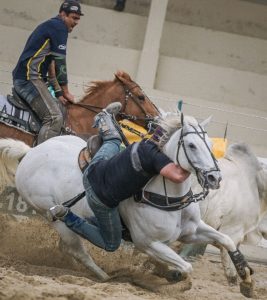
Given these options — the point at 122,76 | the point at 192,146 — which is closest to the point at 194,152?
the point at 192,146

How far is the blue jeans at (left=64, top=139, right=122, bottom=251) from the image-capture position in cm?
635

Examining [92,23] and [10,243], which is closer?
[10,243]

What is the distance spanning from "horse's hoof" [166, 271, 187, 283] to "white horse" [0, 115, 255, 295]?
0.06ft

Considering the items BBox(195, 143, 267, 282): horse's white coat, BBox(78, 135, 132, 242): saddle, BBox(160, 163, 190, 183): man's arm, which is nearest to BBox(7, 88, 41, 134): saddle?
BBox(78, 135, 132, 242): saddle

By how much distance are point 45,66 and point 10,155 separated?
1.57m

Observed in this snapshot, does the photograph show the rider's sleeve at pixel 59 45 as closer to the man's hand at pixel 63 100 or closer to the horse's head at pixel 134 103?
the man's hand at pixel 63 100

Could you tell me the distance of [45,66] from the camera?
29.1 ft

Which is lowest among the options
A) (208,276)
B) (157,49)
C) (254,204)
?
(208,276)

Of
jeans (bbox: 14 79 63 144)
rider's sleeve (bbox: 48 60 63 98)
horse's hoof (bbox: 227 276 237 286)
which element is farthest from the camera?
rider's sleeve (bbox: 48 60 63 98)

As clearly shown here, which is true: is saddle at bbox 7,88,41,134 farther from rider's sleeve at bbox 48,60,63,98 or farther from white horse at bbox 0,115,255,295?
white horse at bbox 0,115,255,295

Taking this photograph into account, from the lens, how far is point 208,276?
864 cm

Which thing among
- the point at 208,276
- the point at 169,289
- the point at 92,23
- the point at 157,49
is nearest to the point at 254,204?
the point at 208,276

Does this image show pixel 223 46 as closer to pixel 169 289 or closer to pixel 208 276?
pixel 208 276

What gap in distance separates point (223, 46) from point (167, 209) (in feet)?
29.8
